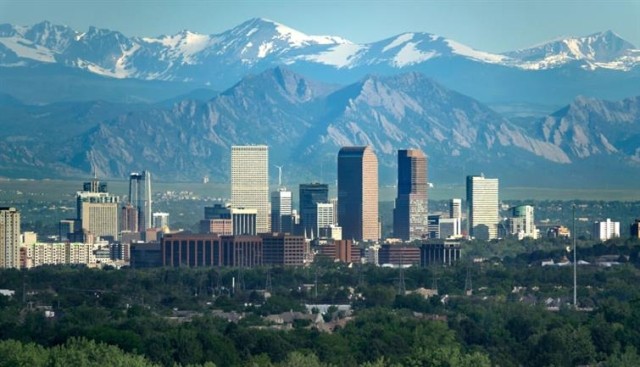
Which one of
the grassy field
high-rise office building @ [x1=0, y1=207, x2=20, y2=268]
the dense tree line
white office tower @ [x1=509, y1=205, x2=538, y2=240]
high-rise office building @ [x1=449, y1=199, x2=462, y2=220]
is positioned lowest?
the dense tree line

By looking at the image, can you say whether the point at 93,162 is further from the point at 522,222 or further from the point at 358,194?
the point at 522,222

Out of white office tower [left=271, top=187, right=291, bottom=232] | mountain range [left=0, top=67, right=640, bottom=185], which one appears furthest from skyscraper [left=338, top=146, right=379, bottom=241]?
mountain range [left=0, top=67, right=640, bottom=185]

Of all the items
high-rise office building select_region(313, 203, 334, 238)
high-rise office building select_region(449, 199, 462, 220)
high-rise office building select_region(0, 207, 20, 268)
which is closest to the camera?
high-rise office building select_region(0, 207, 20, 268)

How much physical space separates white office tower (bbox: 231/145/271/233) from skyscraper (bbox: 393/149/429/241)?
289 inches

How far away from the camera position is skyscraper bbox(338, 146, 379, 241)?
5856 inches

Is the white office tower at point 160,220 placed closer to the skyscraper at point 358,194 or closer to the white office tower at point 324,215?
the skyscraper at point 358,194

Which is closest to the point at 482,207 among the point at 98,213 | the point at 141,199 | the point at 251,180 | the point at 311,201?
the point at 311,201

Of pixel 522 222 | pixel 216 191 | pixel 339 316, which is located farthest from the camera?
pixel 216 191

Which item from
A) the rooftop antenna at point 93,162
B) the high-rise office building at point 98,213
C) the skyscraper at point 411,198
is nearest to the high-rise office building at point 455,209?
the skyscraper at point 411,198

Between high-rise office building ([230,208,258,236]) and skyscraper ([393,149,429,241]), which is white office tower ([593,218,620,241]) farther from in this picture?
high-rise office building ([230,208,258,236])

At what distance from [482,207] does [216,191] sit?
24097 mm

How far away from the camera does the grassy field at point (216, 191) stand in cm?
16450

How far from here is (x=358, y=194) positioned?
153875 millimetres

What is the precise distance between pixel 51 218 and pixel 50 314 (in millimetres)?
86603
